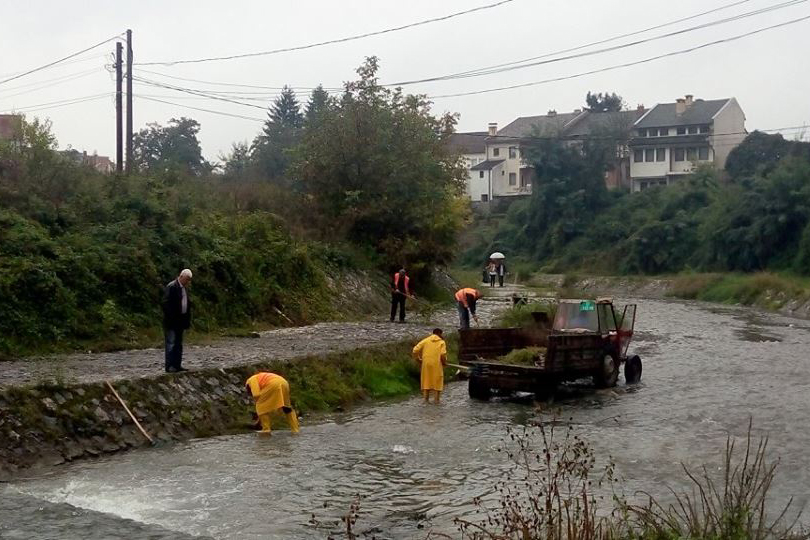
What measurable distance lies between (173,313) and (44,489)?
544cm

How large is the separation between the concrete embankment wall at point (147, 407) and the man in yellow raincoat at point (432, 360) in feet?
5.64

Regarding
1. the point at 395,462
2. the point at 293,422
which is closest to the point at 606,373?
the point at 293,422

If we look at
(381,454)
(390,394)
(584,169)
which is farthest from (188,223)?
(584,169)

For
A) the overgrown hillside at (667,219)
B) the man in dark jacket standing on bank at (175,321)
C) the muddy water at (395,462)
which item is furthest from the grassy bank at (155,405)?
the overgrown hillside at (667,219)

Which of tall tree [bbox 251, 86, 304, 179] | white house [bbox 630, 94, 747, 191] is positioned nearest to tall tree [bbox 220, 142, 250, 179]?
tall tree [bbox 251, 86, 304, 179]

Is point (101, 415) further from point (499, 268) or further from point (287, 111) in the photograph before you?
point (287, 111)

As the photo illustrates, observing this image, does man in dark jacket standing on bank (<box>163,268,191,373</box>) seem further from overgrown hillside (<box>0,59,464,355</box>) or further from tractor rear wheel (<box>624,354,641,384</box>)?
tractor rear wheel (<box>624,354,641,384</box>)

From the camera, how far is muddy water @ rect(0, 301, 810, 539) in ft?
38.5

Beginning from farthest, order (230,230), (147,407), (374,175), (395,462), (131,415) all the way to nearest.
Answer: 1. (374,175)
2. (230,230)
3. (147,407)
4. (131,415)
5. (395,462)

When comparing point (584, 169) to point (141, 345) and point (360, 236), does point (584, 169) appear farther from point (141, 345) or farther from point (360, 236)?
point (141, 345)

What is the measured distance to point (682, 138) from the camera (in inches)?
3494

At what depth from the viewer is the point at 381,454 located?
15.4 metres

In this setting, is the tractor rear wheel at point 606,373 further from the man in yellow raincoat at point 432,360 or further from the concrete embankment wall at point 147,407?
the concrete embankment wall at point 147,407

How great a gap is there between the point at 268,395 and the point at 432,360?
4524mm
